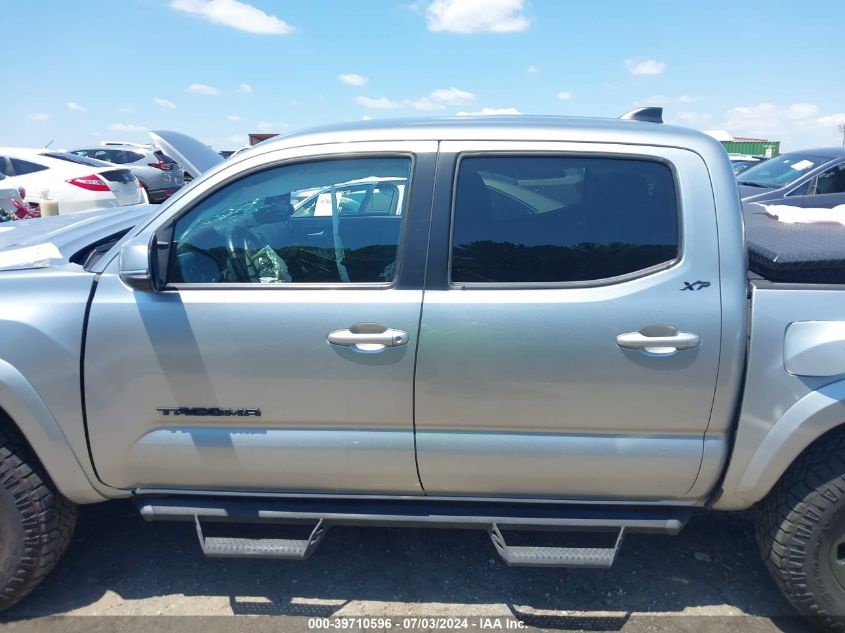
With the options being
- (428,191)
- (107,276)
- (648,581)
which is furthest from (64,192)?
(648,581)

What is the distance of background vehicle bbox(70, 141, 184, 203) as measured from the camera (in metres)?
14.4

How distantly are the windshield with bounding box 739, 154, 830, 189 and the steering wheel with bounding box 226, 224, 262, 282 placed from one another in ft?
28.8

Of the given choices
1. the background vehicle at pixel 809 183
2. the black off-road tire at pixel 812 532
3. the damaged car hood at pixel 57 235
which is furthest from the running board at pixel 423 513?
the background vehicle at pixel 809 183

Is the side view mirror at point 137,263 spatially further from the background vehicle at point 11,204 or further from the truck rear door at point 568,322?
the background vehicle at point 11,204

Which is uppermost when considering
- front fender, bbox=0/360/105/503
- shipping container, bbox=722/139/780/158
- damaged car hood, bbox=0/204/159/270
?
damaged car hood, bbox=0/204/159/270

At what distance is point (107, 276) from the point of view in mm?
2289

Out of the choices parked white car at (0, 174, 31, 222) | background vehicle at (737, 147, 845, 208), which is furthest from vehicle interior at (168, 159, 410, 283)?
background vehicle at (737, 147, 845, 208)

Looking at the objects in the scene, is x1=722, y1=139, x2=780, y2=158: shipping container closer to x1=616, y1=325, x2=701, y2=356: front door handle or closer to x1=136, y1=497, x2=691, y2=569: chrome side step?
x1=616, y1=325, x2=701, y2=356: front door handle

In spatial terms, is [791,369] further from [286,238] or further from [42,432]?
[42,432]

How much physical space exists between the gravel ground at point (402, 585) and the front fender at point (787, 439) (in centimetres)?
66

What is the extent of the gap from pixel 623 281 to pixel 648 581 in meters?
1.45

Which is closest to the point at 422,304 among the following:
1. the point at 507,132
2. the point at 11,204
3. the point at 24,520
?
the point at 507,132

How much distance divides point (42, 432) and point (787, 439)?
276cm

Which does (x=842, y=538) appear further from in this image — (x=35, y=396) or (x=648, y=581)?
(x=35, y=396)
